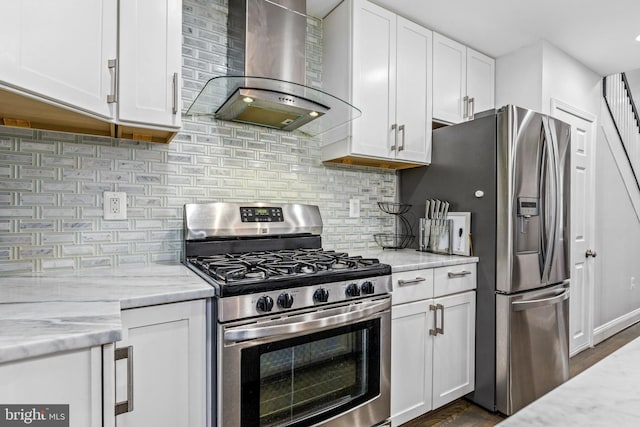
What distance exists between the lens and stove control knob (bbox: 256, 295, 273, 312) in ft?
4.44

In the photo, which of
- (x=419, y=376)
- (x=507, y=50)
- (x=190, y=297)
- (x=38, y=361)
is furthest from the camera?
(x=507, y=50)

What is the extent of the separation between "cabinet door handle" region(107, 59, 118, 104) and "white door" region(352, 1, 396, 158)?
4.20 ft

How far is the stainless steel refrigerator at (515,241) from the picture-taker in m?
2.09

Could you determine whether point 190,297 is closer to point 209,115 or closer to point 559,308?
point 209,115

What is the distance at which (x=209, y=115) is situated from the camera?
199cm

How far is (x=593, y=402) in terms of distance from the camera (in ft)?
1.70

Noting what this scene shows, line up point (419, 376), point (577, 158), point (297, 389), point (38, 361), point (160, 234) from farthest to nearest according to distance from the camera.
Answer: point (577, 158) → point (419, 376) → point (160, 234) → point (297, 389) → point (38, 361)

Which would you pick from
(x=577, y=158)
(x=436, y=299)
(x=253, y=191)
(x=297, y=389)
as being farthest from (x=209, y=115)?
(x=577, y=158)

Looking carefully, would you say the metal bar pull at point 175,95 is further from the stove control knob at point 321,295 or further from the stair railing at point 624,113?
A: the stair railing at point 624,113

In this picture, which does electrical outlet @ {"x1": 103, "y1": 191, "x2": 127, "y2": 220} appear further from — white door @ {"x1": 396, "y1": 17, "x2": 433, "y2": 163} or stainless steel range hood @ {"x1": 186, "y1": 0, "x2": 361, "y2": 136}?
white door @ {"x1": 396, "y1": 17, "x2": 433, "y2": 163}

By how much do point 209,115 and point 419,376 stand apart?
1893 millimetres

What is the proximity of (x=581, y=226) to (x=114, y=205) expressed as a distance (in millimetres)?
3583

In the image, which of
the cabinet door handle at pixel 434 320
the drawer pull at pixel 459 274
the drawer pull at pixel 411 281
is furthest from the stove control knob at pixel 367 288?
the drawer pull at pixel 459 274

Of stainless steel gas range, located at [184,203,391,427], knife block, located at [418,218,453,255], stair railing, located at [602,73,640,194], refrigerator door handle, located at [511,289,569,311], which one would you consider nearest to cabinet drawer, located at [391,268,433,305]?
stainless steel gas range, located at [184,203,391,427]
